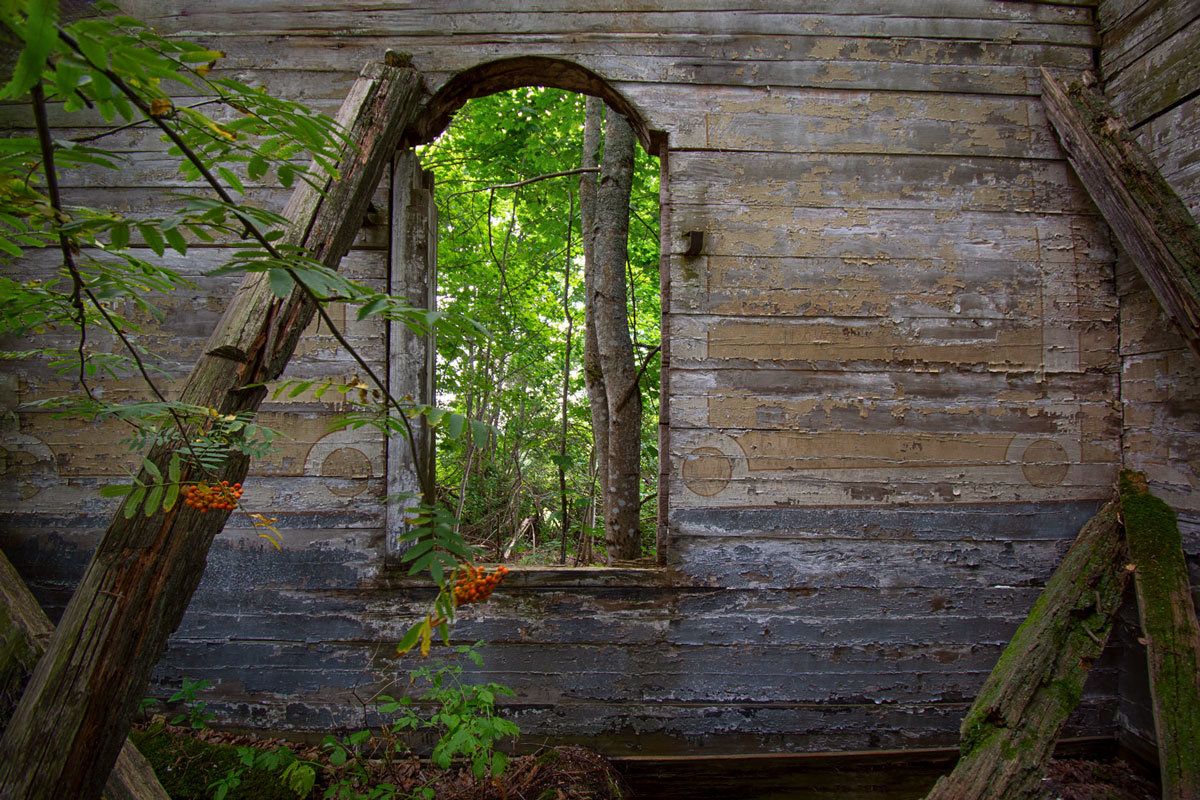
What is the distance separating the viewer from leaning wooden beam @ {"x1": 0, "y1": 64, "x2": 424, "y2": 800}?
130 centimetres

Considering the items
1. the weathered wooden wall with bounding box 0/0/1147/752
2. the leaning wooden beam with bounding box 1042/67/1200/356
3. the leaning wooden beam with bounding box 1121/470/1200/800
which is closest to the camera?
the leaning wooden beam with bounding box 1121/470/1200/800

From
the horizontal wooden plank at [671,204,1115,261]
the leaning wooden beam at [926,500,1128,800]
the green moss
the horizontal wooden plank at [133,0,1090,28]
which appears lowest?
the green moss

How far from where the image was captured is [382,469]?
288 centimetres

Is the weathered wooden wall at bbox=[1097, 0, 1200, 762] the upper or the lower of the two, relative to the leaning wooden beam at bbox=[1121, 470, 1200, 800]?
upper

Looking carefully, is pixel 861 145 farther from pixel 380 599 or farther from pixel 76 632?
pixel 76 632

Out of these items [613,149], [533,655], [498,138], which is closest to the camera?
[533,655]

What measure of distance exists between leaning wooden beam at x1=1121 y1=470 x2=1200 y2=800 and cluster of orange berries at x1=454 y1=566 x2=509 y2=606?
104 inches

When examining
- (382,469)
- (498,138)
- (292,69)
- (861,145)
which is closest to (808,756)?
(382,469)

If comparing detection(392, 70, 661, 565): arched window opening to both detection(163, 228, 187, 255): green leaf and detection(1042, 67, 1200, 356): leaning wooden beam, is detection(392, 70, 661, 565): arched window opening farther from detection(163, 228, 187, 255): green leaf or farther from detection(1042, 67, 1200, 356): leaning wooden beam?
detection(163, 228, 187, 255): green leaf

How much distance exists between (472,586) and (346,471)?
187 cm

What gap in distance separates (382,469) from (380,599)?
58cm

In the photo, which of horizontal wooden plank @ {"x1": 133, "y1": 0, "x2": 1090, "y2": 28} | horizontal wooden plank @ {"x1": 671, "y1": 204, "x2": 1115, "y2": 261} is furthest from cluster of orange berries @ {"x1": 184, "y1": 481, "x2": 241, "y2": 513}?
horizontal wooden plank @ {"x1": 133, "y1": 0, "x2": 1090, "y2": 28}

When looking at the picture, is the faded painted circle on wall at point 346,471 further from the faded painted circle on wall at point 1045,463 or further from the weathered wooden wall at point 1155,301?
the weathered wooden wall at point 1155,301

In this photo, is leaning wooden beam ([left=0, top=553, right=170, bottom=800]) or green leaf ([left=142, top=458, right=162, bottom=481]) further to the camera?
leaning wooden beam ([left=0, top=553, right=170, bottom=800])
